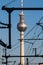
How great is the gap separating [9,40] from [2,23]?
963 mm

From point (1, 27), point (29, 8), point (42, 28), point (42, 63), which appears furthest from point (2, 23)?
point (42, 63)

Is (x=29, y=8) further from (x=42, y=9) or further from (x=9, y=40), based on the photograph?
(x=9, y=40)

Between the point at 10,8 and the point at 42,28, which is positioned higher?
the point at 10,8

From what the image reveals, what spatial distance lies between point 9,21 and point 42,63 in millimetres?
34188

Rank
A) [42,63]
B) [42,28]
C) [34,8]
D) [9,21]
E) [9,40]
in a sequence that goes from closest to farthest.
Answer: [34,8] → [9,21] → [9,40] → [42,28] → [42,63]

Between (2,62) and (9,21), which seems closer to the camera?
(9,21)

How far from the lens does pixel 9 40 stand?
16.7 metres

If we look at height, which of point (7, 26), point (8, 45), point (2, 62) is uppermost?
point (7, 26)

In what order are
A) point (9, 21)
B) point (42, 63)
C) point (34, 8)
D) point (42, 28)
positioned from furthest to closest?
point (42, 63), point (42, 28), point (9, 21), point (34, 8)

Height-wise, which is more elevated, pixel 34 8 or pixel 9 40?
pixel 34 8

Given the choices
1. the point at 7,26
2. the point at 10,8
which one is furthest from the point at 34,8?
the point at 7,26

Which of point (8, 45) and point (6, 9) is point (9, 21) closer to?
point (6, 9)

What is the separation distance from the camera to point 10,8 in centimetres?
1454

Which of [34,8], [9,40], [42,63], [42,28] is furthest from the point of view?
[42,63]
